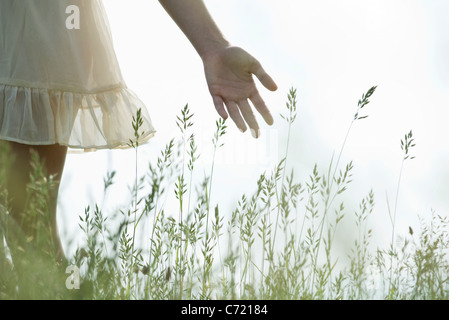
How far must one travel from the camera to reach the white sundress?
2.56 m

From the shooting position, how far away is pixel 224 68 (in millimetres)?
2662

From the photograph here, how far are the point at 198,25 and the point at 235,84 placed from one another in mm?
332

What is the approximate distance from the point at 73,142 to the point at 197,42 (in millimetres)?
738

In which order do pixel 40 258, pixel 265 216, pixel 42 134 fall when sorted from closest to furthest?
pixel 40 258, pixel 265 216, pixel 42 134

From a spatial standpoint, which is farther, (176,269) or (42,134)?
(42,134)

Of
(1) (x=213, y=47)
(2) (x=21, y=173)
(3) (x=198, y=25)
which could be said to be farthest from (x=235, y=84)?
(2) (x=21, y=173)

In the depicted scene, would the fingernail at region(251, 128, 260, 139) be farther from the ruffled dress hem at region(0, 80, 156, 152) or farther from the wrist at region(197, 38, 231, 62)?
the ruffled dress hem at region(0, 80, 156, 152)

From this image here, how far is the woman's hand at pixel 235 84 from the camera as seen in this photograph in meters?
2.62

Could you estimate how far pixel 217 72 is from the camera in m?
2.65

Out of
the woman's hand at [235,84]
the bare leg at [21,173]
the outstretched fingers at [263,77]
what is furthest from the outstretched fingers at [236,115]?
the bare leg at [21,173]

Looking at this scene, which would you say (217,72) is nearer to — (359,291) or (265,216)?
(265,216)

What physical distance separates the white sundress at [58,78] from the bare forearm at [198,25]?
1.31 feet
